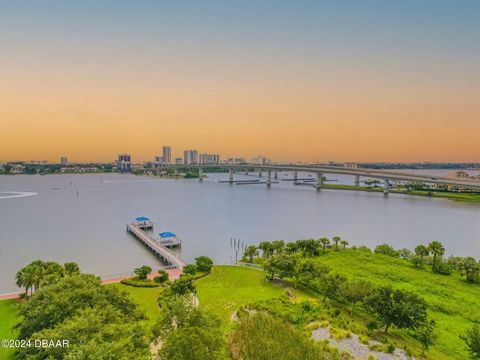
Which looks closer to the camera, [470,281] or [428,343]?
[428,343]

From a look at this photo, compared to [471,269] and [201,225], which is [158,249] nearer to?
[201,225]

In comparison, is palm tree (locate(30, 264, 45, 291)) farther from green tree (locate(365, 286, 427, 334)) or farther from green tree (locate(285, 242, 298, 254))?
green tree (locate(285, 242, 298, 254))

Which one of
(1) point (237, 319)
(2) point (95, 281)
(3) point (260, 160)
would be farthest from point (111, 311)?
(3) point (260, 160)

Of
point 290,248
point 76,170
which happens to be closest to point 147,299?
point 290,248

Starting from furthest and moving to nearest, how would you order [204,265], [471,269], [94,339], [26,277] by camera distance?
[204,265] → [471,269] → [26,277] → [94,339]

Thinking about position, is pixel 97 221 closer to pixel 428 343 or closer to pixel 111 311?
pixel 111 311

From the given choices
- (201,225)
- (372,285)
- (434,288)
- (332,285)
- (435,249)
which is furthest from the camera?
(201,225)

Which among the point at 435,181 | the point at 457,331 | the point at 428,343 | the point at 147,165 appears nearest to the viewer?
the point at 428,343
